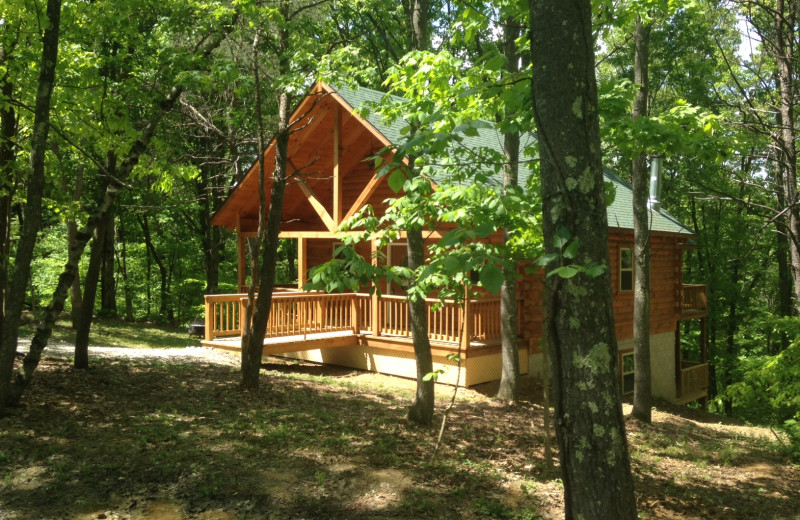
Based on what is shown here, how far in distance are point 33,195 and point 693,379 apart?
59.2 feet

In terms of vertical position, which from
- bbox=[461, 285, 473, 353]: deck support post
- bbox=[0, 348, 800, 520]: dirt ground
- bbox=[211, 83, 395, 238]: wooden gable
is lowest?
bbox=[0, 348, 800, 520]: dirt ground

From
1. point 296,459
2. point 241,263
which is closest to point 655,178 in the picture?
point 296,459

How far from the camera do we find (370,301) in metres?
13.5

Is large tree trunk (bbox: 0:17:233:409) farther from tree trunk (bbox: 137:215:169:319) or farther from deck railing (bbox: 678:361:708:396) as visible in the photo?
tree trunk (bbox: 137:215:169:319)

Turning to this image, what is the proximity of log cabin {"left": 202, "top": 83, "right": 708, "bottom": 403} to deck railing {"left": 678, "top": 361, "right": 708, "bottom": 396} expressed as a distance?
0.04 m

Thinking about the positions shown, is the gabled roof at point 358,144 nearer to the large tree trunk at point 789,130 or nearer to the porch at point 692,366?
the porch at point 692,366

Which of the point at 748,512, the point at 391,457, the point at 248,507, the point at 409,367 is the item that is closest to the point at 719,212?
the point at 409,367

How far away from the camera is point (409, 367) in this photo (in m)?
12.7

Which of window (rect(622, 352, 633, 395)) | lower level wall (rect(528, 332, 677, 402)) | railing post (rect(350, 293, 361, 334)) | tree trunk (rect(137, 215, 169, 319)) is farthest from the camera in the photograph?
tree trunk (rect(137, 215, 169, 319))

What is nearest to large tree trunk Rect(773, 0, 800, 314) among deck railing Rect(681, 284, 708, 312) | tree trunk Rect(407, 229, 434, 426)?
tree trunk Rect(407, 229, 434, 426)

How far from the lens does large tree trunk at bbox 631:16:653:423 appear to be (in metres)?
10.5

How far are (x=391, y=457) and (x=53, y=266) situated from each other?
62.3 feet

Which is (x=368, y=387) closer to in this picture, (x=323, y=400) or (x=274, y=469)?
(x=323, y=400)

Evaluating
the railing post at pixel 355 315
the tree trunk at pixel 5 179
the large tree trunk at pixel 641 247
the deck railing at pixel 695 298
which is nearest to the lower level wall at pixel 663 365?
the deck railing at pixel 695 298
